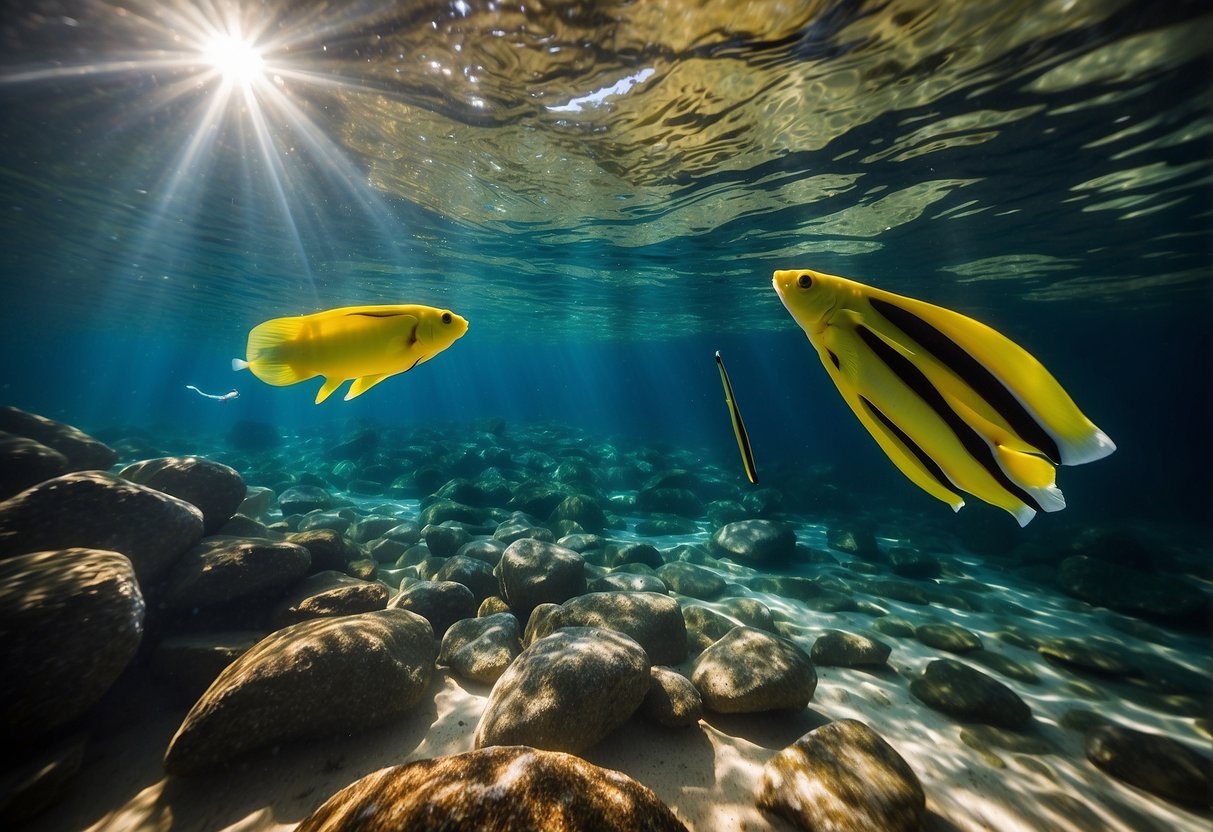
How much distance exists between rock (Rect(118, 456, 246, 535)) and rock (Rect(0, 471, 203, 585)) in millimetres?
1507

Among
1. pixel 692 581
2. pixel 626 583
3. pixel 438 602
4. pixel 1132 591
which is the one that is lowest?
pixel 1132 591

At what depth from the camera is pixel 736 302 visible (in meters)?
26.2

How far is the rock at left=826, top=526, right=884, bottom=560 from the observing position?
12852mm

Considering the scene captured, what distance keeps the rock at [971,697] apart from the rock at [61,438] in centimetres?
1492

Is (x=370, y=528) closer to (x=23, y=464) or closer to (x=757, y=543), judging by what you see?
(x=23, y=464)

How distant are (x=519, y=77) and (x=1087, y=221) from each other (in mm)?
16177

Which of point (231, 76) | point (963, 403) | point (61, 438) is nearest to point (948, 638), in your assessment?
point (963, 403)

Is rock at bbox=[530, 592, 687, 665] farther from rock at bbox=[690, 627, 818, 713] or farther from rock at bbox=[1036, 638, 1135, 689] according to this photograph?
rock at bbox=[1036, 638, 1135, 689]

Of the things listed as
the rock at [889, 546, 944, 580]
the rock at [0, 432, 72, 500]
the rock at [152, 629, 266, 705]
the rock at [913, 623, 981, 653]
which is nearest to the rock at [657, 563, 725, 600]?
the rock at [913, 623, 981, 653]

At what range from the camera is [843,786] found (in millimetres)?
3371

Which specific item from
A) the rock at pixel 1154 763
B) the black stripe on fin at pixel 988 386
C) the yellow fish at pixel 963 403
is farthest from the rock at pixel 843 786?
the black stripe on fin at pixel 988 386

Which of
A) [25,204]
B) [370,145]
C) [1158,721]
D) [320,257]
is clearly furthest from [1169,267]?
[25,204]

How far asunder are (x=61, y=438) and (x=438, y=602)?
31.1 feet

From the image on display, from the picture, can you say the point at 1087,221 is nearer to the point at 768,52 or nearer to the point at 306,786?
the point at 768,52
